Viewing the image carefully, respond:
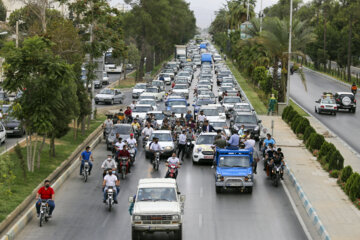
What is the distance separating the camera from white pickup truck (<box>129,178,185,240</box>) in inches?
701

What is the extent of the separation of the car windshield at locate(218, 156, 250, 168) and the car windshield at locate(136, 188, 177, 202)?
6.43m

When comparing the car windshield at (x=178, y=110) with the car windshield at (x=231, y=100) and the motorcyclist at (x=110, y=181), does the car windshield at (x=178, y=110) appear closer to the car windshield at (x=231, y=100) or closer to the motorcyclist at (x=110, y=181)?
the car windshield at (x=231, y=100)

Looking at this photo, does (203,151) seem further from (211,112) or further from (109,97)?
(109,97)

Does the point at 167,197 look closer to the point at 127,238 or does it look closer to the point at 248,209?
the point at 127,238

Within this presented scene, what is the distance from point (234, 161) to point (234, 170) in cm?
52

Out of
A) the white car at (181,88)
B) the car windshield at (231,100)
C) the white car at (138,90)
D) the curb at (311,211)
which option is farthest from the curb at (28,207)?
the white car at (181,88)

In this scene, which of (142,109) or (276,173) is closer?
(276,173)

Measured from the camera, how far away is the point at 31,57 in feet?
87.2

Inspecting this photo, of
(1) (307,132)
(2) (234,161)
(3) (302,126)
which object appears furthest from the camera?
(3) (302,126)

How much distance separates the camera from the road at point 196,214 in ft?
63.5

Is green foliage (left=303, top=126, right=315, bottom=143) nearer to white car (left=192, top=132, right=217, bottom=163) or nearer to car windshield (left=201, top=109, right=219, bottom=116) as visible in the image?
car windshield (left=201, top=109, right=219, bottom=116)

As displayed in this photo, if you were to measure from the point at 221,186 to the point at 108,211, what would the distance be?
4.67 m

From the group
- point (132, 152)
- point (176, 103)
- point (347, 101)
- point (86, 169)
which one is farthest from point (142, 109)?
point (347, 101)

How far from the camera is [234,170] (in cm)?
2484
